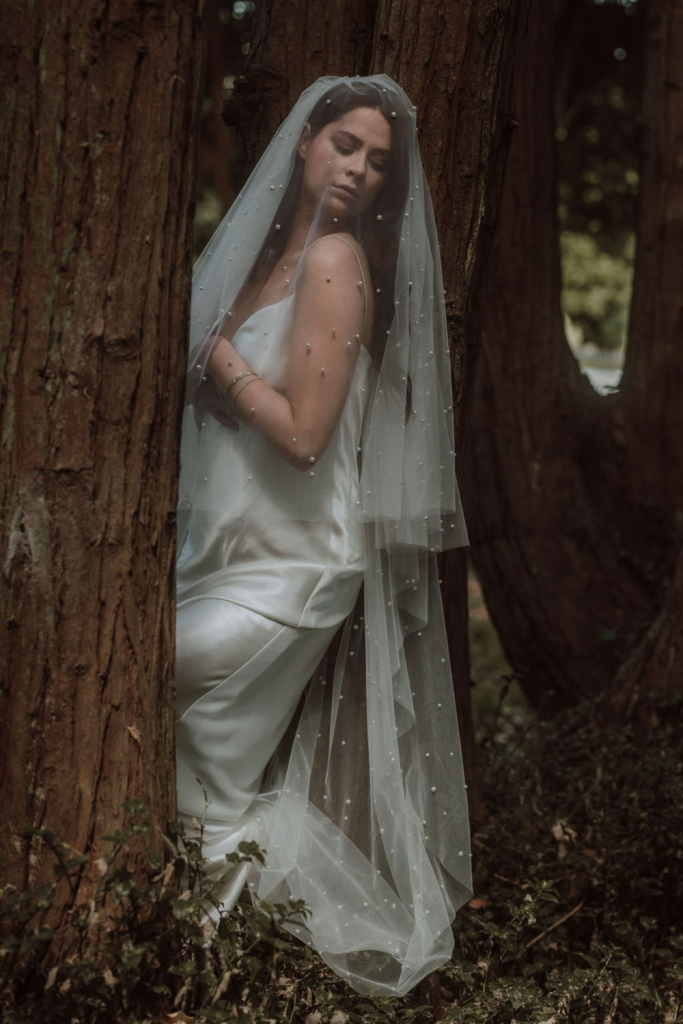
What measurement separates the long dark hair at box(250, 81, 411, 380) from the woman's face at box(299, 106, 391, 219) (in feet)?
0.05

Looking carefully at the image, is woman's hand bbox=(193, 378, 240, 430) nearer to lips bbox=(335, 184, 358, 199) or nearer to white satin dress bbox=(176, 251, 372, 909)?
white satin dress bbox=(176, 251, 372, 909)

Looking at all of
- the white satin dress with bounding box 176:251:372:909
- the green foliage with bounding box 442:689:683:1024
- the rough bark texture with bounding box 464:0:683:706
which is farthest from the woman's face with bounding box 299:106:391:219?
the rough bark texture with bounding box 464:0:683:706

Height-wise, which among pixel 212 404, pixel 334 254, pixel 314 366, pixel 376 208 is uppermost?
pixel 376 208

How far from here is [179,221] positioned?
217 cm

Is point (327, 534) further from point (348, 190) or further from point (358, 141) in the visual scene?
point (358, 141)

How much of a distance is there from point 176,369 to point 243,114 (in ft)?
4.44

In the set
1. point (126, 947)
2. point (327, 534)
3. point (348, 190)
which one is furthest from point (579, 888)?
point (348, 190)

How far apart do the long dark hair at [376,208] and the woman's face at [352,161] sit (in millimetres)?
16

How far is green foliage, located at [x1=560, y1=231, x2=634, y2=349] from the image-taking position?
628 inches

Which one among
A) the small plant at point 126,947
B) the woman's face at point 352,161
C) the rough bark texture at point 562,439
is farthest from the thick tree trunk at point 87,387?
the rough bark texture at point 562,439

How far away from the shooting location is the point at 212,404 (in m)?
2.81

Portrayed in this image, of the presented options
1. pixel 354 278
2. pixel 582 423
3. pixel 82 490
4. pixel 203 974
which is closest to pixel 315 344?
pixel 354 278

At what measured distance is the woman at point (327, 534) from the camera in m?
2.69

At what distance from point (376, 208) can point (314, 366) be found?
0.45 metres
